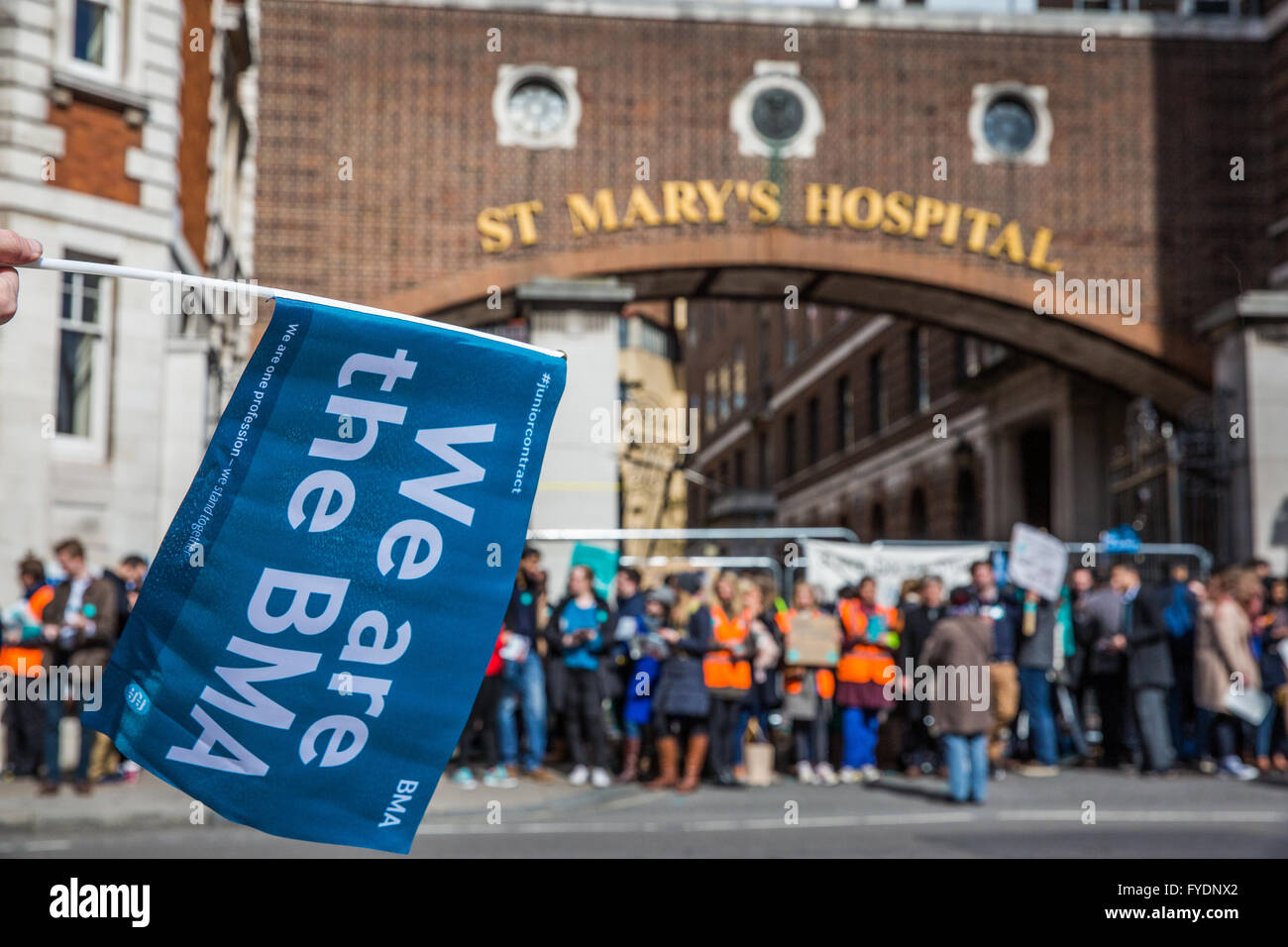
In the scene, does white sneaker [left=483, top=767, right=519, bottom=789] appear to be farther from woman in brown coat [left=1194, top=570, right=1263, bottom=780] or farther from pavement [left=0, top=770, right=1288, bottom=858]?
woman in brown coat [left=1194, top=570, right=1263, bottom=780]

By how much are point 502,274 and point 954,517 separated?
53.3ft

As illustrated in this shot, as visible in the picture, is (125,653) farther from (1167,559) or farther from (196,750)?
(1167,559)

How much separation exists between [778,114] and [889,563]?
9.30 m

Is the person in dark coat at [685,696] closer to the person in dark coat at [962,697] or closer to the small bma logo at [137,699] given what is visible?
the person in dark coat at [962,697]

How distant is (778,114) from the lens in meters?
23.2

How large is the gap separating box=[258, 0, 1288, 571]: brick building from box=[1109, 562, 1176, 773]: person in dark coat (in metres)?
7.09

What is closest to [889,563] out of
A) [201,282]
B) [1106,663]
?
[1106,663]

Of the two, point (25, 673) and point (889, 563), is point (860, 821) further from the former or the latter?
point (25, 673)

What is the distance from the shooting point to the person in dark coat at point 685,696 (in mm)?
13625

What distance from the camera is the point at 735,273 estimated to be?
23.5 meters

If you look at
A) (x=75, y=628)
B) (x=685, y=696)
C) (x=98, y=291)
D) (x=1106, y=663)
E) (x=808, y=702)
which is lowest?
(x=808, y=702)

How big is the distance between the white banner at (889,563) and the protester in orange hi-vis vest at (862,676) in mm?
1643

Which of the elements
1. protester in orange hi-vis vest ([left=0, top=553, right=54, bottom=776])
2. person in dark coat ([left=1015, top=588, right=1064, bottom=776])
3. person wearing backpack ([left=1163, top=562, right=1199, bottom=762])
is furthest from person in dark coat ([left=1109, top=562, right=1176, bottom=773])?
protester in orange hi-vis vest ([left=0, top=553, right=54, bottom=776])

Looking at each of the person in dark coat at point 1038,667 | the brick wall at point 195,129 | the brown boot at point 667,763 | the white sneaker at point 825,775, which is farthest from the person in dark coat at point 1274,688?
the brick wall at point 195,129
